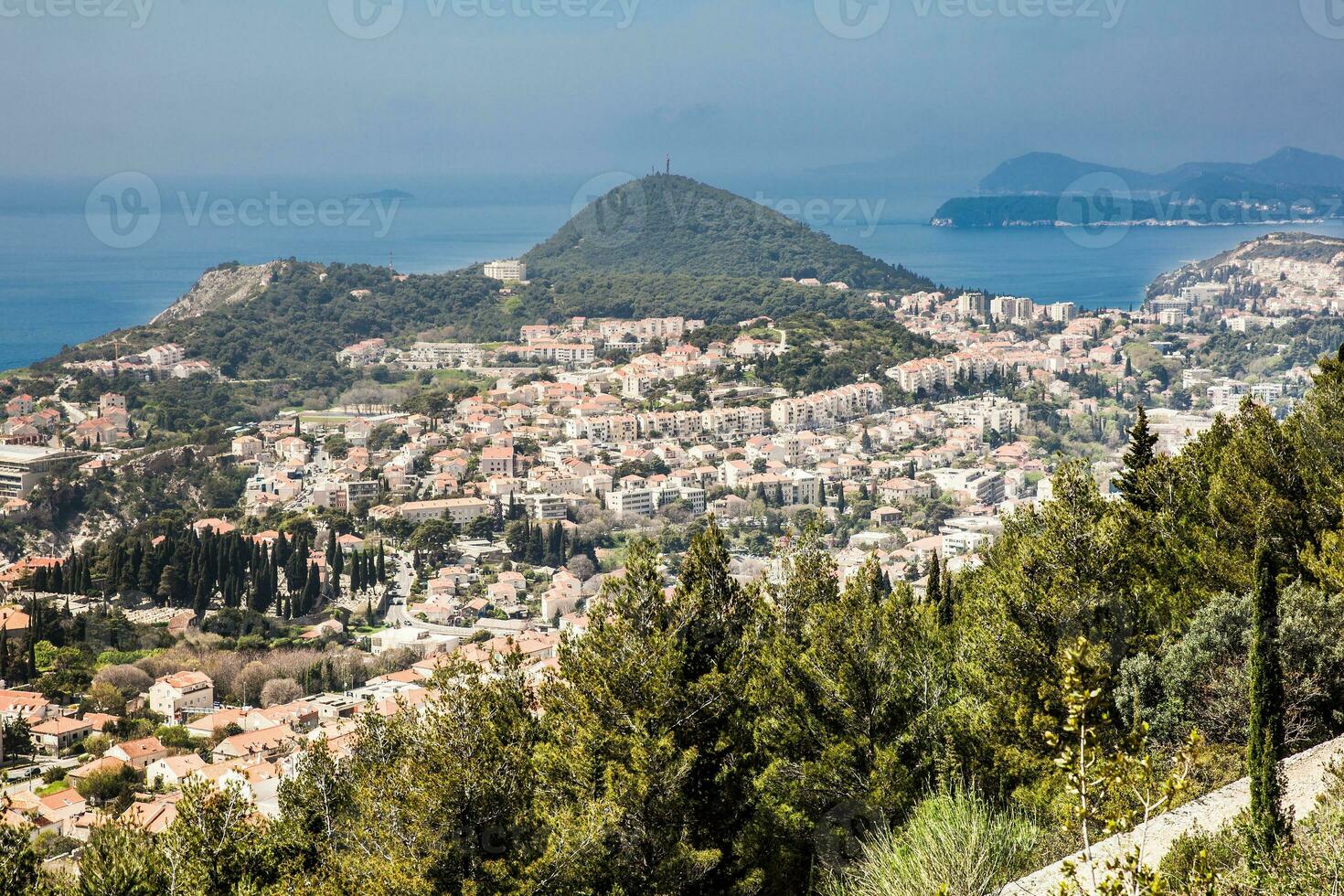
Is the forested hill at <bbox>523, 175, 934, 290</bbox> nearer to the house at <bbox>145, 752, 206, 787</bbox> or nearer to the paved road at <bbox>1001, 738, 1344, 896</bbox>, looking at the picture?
the house at <bbox>145, 752, 206, 787</bbox>

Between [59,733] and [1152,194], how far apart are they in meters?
79.6

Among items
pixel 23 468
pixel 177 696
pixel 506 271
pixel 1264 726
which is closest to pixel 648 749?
pixel 1264 726

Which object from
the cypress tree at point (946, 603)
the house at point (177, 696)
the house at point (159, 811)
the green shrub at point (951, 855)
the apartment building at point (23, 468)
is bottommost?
the house at point (177, 696)

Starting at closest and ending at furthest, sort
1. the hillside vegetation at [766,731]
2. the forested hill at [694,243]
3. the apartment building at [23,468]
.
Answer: the hillside vegetation at [766,731] → the apartment building at [23,468] → the forested hill at [694,243]

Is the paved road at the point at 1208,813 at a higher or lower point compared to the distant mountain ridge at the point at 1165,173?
lower

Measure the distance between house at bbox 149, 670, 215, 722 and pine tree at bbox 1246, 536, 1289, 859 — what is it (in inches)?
523

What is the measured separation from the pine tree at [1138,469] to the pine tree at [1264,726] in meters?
3.12

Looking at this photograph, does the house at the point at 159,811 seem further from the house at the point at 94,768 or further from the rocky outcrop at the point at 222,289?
the rocky outcrop at the point at 222,289

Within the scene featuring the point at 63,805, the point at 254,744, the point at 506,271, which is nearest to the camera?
the point at 63,805

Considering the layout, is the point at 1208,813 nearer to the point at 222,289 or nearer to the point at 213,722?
the point at 213,722

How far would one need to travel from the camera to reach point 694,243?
62656 millimetres

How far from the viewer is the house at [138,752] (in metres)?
12.5

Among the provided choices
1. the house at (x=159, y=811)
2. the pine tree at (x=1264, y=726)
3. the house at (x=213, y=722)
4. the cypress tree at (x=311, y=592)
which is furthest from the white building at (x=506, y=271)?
the pine tree at (x=1264, y=726)

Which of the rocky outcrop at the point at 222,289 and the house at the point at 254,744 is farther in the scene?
the rocky outcrop at the point at 222,289
